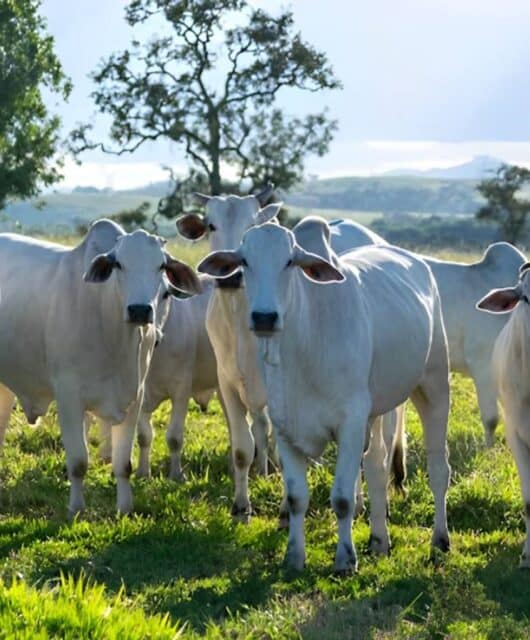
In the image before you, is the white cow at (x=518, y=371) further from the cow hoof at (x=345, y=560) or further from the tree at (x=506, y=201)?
the tree at (x=506, y=201)

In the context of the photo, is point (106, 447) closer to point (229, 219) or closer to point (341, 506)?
point (229, 219)

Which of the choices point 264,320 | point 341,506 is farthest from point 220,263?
point 341,506

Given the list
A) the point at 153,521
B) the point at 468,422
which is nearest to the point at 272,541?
the point at 153,521

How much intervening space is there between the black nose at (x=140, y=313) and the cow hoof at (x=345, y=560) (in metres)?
1.80

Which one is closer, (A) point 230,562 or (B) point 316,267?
(B) point 316,267

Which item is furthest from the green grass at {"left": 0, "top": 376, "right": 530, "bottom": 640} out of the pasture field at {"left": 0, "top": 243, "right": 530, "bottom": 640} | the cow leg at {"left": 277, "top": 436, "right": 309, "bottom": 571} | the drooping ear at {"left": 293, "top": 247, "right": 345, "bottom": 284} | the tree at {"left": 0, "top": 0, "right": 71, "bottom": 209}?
the tree at {"left": 0, "top": 0, "right": 71, "bottom": 209}

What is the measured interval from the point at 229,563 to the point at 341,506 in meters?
0.73

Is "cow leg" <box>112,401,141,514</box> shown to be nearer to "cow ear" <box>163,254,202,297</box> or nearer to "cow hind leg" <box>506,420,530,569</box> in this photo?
"cow ear" <box>163,254,202,297</box>

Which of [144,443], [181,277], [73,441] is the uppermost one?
[181,277]

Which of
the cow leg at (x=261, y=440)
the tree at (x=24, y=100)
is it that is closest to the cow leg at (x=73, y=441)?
the cow leg at (x=261, y=440)

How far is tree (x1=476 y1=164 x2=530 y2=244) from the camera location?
43.4 metres

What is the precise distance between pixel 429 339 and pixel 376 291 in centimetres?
51

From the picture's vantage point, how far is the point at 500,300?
24.8 feet

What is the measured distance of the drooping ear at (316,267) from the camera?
6926mm
